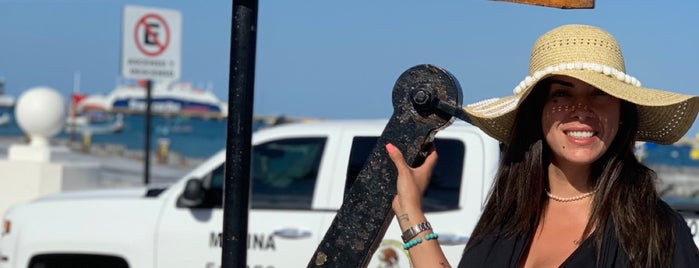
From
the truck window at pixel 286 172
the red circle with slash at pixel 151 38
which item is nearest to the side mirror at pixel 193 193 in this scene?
the truck window at pixel 286 172

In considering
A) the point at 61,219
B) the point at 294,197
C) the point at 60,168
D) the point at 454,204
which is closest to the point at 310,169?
the point at 294,197

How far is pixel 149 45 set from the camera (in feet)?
40.9

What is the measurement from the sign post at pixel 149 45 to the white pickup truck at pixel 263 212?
4516 millimetres

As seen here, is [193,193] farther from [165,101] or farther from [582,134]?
[165,101]

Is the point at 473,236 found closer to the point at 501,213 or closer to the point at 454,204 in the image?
the point at 501,213

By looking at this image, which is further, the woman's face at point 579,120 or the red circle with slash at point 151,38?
the red circle with slash at point 151,38

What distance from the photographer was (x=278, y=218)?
7.11 m

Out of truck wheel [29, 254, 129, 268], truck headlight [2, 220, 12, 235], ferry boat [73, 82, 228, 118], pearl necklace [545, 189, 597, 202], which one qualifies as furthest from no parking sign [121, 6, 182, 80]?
ferry boat [73, 82, 228, 118]

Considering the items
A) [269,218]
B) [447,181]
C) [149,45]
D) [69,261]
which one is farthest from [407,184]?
[149,45]

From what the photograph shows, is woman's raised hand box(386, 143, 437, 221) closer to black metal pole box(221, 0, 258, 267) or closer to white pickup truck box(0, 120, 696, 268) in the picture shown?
black metal pole box(221, 0, 258, 267)

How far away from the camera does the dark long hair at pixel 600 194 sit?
243cm

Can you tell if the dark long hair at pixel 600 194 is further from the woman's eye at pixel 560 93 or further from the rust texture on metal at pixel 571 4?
the rust texture on metal at pixel 571 4

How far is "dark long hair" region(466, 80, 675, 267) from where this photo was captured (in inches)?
95.6

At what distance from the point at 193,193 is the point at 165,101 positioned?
128 m
